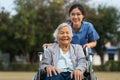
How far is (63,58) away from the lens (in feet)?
20.2

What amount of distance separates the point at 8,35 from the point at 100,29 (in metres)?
10.7

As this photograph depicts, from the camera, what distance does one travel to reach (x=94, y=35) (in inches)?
287

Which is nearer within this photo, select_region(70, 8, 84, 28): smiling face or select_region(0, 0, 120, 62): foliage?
select_region(70, 8, 84, 28): smiling face

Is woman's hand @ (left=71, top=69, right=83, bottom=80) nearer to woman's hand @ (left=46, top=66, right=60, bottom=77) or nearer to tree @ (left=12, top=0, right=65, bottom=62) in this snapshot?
woman's hand @ (left=46, top=66, right=60, bottom=77)

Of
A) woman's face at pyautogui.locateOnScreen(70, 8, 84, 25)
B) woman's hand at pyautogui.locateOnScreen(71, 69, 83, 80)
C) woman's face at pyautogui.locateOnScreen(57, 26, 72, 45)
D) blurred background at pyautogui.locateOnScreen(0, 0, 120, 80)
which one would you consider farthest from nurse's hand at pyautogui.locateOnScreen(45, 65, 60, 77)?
blurred background at pyautogui.locateOnScreen(0, 0, 120, 80)

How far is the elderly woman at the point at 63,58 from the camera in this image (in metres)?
5.95

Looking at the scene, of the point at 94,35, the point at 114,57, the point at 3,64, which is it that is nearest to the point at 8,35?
the point at 3,64

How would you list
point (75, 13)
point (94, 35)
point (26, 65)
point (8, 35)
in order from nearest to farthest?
point (75, 13) < point (94, 35) < point (26, 65) < point (8, 35)

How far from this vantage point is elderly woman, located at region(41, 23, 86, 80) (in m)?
5.95

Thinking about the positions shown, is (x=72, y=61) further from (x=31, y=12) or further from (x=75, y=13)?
(x=31, y=12)

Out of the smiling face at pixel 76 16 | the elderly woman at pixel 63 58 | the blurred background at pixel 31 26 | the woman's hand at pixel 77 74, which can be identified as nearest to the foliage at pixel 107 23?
the blurred background at pixel 31 26

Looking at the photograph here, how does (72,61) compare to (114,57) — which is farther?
(114,57)

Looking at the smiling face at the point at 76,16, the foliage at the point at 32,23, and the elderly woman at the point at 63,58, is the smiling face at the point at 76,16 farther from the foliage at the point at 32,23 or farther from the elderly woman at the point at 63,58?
the foliage at the point at 32,23

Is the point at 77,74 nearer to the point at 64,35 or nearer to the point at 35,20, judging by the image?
the point at 64,35
